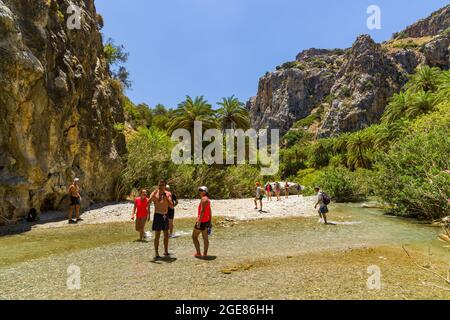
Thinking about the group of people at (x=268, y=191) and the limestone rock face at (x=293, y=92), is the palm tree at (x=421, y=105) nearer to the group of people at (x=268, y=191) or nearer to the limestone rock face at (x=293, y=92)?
the group of people at (x=268, y=191)

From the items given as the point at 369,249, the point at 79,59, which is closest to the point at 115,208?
the point at 79,59

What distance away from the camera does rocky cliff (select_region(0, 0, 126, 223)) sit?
15844mm

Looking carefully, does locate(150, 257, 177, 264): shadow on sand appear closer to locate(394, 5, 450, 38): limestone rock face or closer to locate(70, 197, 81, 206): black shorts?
locate(70, 197, 81, 206): black shorts

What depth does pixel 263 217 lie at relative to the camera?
20.2 m

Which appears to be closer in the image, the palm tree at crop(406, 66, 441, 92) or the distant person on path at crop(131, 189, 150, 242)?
the distant person on path at crop(131, 189, 150, 242)

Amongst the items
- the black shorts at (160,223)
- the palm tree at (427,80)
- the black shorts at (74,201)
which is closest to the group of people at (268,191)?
the black shorts at (74,201)

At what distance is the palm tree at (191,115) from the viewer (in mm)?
35781

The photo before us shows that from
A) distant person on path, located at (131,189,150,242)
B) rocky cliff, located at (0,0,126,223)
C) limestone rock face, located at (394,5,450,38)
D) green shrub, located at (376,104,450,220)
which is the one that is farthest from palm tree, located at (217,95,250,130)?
limestone rock face, located at (394,5,450,38)

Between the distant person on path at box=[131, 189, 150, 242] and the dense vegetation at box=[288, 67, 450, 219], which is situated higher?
the dense vegetation at box=[288, 67, 450, 219]

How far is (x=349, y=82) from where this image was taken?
113812 mm

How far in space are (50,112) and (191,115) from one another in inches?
715

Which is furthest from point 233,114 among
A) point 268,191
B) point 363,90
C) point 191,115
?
point 363,90

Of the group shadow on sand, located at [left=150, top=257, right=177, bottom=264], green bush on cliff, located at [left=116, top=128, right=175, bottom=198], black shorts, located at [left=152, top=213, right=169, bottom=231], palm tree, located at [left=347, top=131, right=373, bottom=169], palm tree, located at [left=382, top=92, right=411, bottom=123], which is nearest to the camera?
shadow on sand, located at [left=150, top=257, right=177, bottom=264]
